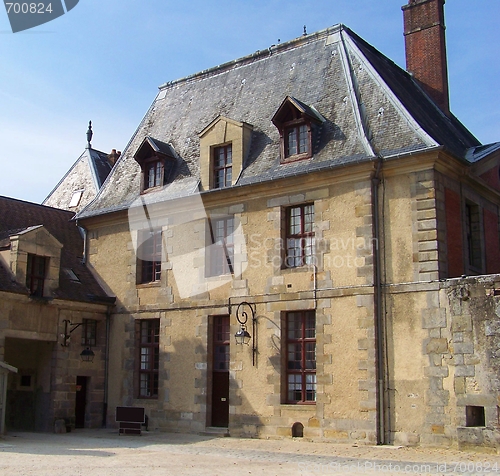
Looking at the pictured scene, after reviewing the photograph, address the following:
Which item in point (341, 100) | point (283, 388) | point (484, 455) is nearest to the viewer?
point (484, 455)

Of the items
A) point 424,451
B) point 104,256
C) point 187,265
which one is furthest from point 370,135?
point 104,256

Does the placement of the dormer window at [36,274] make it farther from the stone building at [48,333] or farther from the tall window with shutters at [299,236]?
the tall window with shutters at [299,236]

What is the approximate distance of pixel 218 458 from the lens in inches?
477

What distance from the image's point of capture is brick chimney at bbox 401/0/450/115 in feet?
61.7

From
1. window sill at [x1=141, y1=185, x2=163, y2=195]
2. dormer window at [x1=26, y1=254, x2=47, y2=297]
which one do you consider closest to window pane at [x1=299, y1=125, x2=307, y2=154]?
window sill at [x1=141, y1=185, x2=163, y2=195]

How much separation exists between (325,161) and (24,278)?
7.71m

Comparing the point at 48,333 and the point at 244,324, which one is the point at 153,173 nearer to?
the point at 48,333

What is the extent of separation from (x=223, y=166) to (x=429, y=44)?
6.68 metres

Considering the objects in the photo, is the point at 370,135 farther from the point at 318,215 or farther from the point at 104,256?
the point at 104,256

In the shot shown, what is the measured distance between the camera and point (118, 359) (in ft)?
60.1

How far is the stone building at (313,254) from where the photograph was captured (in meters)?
13.6

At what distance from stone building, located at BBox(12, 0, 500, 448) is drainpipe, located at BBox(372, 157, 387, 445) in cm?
3

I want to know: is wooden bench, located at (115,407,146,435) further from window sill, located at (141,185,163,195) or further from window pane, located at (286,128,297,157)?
window pane, located at (286,128,297,157)

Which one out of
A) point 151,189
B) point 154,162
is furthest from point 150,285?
point 154,162
